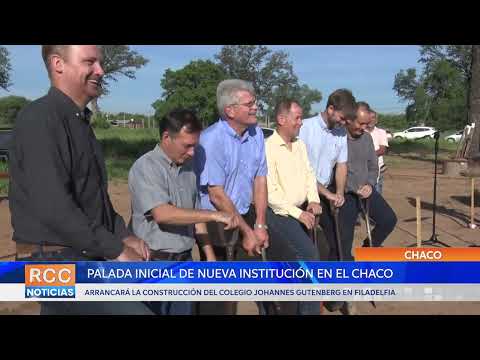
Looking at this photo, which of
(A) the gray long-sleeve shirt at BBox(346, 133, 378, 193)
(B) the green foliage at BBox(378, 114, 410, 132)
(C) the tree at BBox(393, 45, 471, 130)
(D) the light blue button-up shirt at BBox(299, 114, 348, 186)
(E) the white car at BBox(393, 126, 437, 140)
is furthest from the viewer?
(B) the green foliage at BBox(378, 114, 410, 132)

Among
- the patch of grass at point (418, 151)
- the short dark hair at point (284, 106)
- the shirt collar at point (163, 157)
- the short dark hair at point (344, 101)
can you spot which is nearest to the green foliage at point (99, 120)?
the short dark hair at point (284, 106)

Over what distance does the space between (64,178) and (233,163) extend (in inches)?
70.9

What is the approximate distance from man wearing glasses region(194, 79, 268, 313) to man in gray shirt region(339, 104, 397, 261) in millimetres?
1287

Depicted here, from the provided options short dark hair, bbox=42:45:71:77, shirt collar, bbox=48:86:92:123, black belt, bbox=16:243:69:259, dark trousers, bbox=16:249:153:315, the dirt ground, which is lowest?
the dirt ground

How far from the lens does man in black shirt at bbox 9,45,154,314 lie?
2053 millimetres

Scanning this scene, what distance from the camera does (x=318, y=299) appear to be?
3734mm

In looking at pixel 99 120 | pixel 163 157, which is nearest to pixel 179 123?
pixel 163 157

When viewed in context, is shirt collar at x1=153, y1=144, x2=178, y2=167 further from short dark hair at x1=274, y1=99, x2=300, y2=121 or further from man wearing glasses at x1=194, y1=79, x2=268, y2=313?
short dark hair at x1=274, y1=99, x2=300, y2=121

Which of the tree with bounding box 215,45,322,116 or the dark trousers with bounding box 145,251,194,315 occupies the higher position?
the tree with bounding box 215,45,322,116

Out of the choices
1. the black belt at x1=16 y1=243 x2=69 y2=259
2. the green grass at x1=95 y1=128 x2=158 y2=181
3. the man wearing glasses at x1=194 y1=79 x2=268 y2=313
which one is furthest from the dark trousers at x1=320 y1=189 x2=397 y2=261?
the green grass at x1=95 y1=128 x2=158 y2=181

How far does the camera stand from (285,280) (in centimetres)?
376

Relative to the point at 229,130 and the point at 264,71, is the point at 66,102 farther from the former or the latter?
the point at 264,71

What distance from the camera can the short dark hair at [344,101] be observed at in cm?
454

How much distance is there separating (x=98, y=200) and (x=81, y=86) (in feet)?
1.72
